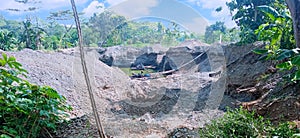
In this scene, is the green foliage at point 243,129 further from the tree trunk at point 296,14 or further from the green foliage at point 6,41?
the green foliage at point 6,41

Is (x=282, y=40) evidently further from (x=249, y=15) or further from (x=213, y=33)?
(x=213, y=33)

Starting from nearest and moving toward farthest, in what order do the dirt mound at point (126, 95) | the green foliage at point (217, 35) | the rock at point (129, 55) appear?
1. the dirt mound at point (126, 95)
2. the rock at point (129, 55)
3. the green foliage at point (217, 35)

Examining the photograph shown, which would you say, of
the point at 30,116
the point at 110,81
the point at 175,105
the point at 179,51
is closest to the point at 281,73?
the point at 175,105

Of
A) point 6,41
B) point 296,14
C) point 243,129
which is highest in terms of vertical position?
point 6,41

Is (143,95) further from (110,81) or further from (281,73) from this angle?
(281,73)

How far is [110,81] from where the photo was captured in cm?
696

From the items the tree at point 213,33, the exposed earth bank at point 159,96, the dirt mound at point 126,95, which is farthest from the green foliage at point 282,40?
the tree at point 213,33

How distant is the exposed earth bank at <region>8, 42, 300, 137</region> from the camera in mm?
3172

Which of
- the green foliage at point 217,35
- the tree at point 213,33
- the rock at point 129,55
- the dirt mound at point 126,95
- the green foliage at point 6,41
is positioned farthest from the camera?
the tree at point 213,33

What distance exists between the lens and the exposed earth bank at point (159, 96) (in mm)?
3172

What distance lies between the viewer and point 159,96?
6000 mm

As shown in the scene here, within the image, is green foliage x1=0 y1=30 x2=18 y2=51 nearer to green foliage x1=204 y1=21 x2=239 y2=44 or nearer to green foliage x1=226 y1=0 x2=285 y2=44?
green foliage x1=226 y1=0 x2=285 y2=44

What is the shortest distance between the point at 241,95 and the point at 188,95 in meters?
1.42

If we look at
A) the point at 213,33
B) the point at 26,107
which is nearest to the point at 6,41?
the point at 26,107
